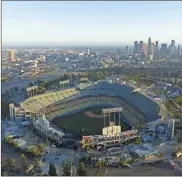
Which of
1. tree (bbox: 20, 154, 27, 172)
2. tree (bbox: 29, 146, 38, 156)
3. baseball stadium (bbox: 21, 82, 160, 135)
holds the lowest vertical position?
tree (bbox: 20, 154, 27, 172)

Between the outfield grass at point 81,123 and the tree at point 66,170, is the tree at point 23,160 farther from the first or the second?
the outfield grass at point 81,123

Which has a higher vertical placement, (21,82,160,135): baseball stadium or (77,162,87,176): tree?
(21,82,160,135): baseball stadium

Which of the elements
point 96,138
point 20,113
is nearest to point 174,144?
point 96,138

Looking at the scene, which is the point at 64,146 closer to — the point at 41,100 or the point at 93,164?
the point at 93,164

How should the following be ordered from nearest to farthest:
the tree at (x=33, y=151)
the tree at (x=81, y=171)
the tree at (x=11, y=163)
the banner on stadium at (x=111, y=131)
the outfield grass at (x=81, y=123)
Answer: the tree at (x=81, y=171), the tree at (x=11, y=163), the tree at (x=33, y=151), the banner on stadium at (x=111, y=131), the outfield grass at (x=81, y=123)

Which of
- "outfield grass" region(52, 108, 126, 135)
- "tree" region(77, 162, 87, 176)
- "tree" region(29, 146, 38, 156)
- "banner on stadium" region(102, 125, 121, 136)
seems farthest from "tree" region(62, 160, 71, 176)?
"outfield grass" region(52, 108, 126, 135)

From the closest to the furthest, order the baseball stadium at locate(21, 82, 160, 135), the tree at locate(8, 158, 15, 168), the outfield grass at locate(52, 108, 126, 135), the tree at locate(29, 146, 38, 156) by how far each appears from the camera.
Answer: the tree at locate(8, 158, 15, 168) < the tree at locate(29, 146, 38, 156) < the outfield grass at locate(52, 108, 126, 135) < the baseball stadium at locate(21, 82, 160, 135)

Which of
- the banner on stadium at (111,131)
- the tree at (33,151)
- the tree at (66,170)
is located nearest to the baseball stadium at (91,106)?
the banner on stadium at (111,131)

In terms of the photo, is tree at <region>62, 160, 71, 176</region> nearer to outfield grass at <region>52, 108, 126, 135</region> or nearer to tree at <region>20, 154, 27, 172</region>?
tree at <region>20, 154, 27, 172</region>
